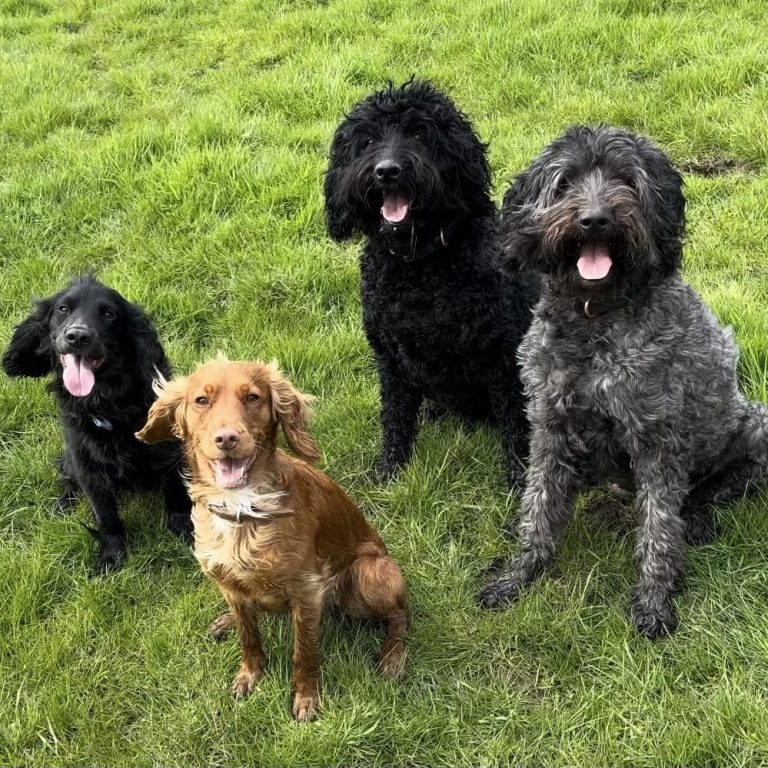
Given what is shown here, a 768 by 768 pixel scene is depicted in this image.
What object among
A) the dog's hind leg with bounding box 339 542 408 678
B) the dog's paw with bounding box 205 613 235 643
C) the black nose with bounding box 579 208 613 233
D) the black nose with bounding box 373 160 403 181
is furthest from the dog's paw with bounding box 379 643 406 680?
the black nose with bounding box 373 160 403 181

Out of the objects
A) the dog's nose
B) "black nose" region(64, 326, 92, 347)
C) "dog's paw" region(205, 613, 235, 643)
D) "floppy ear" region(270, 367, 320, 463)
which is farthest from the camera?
"black nose" region(64, 326, 92, 347)

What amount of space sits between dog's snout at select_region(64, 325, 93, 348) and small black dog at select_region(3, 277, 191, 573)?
37 mm

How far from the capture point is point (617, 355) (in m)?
2.86

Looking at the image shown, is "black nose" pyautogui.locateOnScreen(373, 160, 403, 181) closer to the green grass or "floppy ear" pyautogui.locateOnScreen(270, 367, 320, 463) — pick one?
"floppy ear" pyautogui.locateOnScreen(270, 367, 320, 463)

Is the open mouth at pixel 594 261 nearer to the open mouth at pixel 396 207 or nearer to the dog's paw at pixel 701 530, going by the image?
the open mouth at pixel 396 207

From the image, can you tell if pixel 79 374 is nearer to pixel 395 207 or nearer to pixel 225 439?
pixel 225 439

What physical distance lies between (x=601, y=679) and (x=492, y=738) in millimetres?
490

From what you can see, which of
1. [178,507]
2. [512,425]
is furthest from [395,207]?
[178,507]

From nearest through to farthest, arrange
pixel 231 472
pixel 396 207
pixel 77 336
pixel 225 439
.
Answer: pixel 225 439
pixel 231 472
pixel 77 336
pixel 396 207

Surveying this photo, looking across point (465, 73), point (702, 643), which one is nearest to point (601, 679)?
point (702, 643)

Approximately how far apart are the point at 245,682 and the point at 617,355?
6.36 ft

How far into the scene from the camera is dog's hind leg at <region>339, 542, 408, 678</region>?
9.75ft

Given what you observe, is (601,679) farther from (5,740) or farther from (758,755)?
(5,740)

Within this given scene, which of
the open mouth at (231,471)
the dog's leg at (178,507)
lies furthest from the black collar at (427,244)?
the dog's leg at (178,507)
